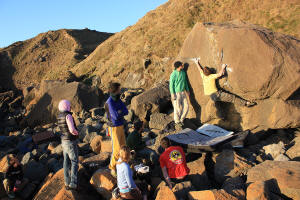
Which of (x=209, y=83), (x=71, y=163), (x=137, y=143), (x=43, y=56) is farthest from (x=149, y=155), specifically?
(x=43, y=56)

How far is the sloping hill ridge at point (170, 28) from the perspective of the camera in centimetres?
1445

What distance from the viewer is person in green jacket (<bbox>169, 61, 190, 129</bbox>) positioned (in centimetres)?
609

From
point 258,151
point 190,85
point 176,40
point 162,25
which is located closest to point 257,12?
point 176,40

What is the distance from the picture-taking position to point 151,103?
789cm

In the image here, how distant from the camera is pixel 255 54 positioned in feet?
16.7

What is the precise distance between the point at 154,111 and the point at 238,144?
3656 millimetres

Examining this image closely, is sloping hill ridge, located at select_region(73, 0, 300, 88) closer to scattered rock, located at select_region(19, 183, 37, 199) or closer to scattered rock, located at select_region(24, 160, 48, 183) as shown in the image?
scattered rock, located at select_region(24, 160, 48, 183)

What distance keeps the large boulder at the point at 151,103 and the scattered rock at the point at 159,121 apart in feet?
2.29

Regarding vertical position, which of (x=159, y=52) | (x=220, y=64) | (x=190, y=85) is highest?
(x=159, y=52)

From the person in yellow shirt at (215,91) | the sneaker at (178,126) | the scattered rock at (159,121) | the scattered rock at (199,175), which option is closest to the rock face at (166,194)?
the scattered rock at (199,175)

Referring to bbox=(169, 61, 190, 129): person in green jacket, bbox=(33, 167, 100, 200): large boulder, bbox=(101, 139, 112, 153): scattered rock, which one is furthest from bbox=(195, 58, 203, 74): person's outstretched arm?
bbox=(33, 167, 100, 200): large boulder

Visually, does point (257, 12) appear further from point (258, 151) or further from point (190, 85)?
point (258, 151)

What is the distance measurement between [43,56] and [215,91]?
3339cm

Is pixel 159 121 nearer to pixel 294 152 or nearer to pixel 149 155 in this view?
pixel 149 155
